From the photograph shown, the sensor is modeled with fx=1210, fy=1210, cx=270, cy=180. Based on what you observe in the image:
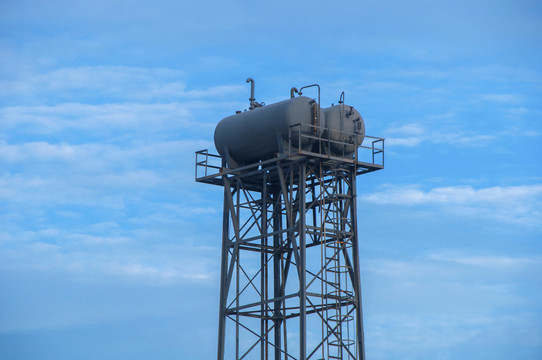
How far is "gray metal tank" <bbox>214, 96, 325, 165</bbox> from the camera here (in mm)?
61844

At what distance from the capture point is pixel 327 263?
61.8m

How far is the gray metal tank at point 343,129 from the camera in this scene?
6297 centimetres

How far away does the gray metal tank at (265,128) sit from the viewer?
203 feet

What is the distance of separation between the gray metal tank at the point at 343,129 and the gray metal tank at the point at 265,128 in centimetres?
64

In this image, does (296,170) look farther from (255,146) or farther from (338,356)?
(338,356)

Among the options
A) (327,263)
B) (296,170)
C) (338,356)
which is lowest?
(338,356)

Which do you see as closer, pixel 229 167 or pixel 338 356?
pixel 338 356

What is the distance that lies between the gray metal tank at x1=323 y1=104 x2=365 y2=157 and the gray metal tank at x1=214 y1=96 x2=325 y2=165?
25.4 inches

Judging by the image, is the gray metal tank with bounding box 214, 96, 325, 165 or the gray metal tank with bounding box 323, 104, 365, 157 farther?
the gray metal tank with bounding box 323, 104, 365, 157

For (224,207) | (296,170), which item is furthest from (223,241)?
(296,170)

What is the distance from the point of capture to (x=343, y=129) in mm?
63406

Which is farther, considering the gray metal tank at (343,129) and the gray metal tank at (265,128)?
the gray metal tank at (343,129)

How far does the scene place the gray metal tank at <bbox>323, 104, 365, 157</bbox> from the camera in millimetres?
62969

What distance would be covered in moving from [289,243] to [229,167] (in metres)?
5.23
